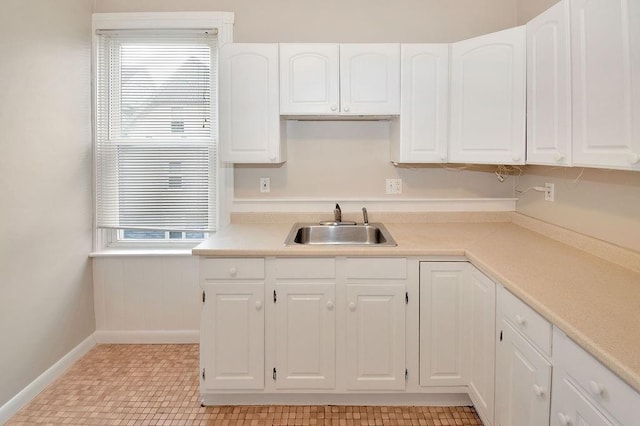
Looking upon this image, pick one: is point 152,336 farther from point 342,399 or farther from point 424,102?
point 424,102

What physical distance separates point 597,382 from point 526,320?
1.38 ft

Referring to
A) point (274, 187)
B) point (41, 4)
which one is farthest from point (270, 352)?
point (41, 4)

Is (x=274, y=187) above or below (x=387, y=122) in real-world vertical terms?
below

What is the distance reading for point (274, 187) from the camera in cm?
295

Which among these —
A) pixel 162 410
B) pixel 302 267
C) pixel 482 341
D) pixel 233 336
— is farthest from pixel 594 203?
pixel 162 410

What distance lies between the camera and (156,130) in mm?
2996

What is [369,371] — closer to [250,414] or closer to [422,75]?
[250,414]

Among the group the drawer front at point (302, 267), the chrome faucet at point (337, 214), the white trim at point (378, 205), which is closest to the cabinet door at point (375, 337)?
the drawer front at point (302, 267)

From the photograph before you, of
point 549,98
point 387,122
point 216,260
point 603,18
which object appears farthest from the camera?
point 387,122

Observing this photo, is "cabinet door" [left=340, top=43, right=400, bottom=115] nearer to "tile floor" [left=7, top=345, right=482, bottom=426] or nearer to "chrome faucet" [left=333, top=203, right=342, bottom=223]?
"chrome faucet" [left=333, top=203, right=342, bottom=223]

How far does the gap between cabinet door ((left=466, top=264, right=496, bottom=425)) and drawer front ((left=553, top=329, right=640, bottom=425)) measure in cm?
57

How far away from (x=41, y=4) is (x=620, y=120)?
9.37ft

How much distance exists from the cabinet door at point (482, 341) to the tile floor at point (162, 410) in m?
0.26

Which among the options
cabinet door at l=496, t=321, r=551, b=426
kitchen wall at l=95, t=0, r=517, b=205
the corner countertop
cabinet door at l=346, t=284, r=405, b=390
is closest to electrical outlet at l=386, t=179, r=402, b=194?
kitchen wall at l=95, t=0, r=517, b=205
